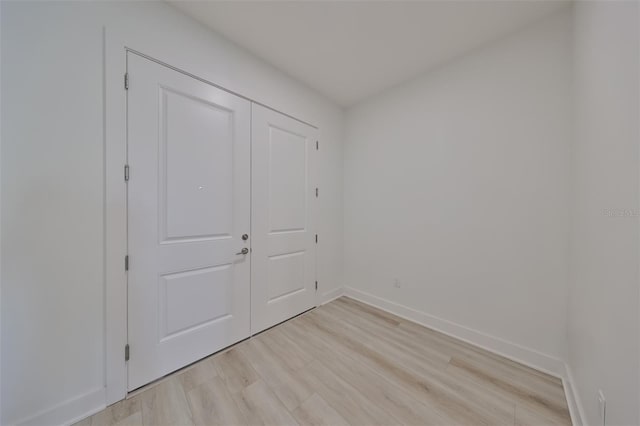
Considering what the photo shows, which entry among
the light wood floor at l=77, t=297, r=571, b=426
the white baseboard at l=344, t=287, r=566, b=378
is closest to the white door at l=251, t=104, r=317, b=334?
the light wood floor at l=77, t=297, r=571, b=426

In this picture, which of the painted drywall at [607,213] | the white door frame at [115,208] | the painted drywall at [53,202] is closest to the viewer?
the painted drywall at [607,213]

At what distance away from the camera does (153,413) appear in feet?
4.11

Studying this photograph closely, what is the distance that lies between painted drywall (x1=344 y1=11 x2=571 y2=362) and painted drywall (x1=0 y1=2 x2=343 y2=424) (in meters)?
2.49

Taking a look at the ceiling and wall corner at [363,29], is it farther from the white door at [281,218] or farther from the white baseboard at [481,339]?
the white baseboard at [481,339]

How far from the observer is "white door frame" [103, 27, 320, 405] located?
1298 millimetres

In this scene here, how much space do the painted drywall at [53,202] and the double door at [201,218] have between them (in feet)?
0.59

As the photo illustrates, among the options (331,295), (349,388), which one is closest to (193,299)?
(349,388)

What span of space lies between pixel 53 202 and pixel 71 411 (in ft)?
3.88

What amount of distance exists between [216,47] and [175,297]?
2055 millimetres

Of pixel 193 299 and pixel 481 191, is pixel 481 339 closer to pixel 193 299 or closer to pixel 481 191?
pixel 481 191

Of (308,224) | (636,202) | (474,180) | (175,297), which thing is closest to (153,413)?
(175,297)

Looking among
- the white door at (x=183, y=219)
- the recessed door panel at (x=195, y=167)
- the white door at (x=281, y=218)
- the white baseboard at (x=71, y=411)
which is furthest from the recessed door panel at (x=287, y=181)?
the white baseboard at (x=71, y=411)

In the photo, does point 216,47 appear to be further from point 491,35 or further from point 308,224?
point 491,35

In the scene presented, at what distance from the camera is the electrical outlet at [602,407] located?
91 centimetres
